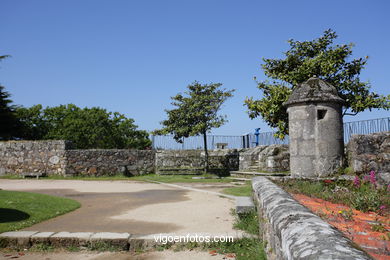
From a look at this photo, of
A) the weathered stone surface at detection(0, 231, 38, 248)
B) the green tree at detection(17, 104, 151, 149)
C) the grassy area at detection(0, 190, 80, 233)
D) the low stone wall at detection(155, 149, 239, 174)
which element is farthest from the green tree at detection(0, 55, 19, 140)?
the weathered stone surface at detection(0, 231, 38, 248)

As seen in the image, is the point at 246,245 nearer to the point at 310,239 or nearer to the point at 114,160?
the point at 310,239

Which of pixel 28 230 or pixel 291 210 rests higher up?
pixel 291 210

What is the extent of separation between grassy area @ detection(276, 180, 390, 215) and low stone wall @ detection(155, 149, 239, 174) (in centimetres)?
1156

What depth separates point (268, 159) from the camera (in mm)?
12992

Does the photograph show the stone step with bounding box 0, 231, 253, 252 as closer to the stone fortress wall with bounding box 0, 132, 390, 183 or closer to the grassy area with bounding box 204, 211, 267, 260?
the grassy area with bounding box 204, 211, 267, 260

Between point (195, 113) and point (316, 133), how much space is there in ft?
30.6

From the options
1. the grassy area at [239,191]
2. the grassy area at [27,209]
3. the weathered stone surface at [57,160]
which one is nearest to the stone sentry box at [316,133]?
the grassy area at [239,191]

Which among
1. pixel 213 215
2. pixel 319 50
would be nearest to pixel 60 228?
pixel 213 215

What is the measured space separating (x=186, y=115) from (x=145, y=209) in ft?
32.8

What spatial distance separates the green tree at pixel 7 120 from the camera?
27.2 meters

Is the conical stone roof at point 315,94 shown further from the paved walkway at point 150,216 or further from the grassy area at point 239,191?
the paved walkway at point 150,216

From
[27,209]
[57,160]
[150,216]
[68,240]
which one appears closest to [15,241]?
[68,240]

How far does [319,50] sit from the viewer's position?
12.0 metres

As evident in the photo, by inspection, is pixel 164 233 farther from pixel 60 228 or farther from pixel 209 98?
pixel 209 98
